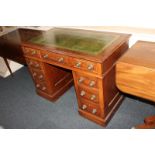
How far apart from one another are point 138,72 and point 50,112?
1.25 meters

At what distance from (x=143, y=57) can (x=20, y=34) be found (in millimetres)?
1814

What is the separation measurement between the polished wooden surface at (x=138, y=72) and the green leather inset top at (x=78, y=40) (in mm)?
256

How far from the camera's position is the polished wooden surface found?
1370mm

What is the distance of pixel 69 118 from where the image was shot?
2.12 metres

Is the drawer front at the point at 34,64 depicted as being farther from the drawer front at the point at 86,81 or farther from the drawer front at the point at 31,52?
the drawer front at the point at 86,81

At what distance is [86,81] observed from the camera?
1.74 metres

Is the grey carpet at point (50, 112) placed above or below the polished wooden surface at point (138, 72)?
below

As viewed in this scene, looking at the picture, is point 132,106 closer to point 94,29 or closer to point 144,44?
point 144,44

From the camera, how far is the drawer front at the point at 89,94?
178cm

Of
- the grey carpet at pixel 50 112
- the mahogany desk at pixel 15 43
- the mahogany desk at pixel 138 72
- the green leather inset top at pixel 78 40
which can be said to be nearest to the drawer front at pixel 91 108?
the grey carpet at pixel 50 112

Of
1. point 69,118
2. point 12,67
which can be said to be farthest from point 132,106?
point 12,67

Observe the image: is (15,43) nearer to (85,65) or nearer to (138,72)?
(85,65)

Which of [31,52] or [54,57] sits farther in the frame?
[31,52]

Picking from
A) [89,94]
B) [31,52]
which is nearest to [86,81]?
[89,94]
